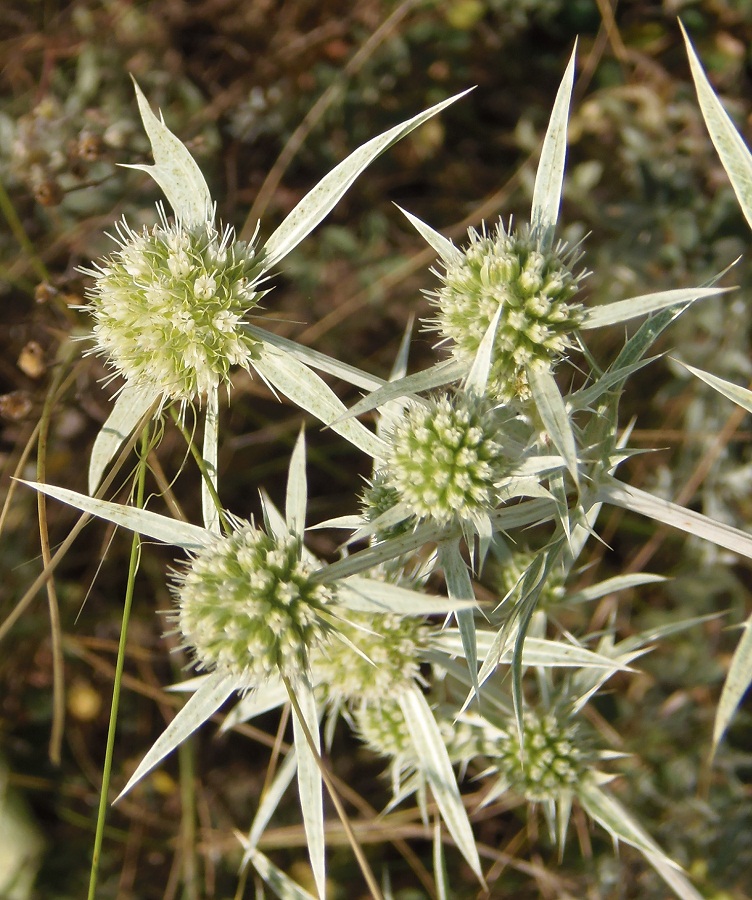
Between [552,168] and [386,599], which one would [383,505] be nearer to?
[386,599]

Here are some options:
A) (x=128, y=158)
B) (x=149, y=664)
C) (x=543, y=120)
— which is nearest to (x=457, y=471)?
(x=128, y=158)

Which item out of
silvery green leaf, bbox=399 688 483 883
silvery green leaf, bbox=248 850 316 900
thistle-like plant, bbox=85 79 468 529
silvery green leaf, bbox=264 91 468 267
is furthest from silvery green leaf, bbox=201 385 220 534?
silvery green leaf, bbox=248 850 316 900

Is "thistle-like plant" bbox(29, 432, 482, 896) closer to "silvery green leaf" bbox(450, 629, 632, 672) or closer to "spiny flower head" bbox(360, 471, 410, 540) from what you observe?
"spiny flower head" bbox(360, 471, 410, 540)

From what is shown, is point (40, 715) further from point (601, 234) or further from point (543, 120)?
point (543, 120)

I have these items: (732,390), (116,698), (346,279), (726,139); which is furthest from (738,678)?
(346,279)

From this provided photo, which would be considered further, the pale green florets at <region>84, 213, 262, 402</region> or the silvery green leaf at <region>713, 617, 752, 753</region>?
the pale green florets at <region>84, 213, 262, 402</region>

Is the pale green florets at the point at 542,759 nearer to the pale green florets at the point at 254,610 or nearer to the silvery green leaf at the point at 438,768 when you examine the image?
the silvery green leaf at the point at 438,768
